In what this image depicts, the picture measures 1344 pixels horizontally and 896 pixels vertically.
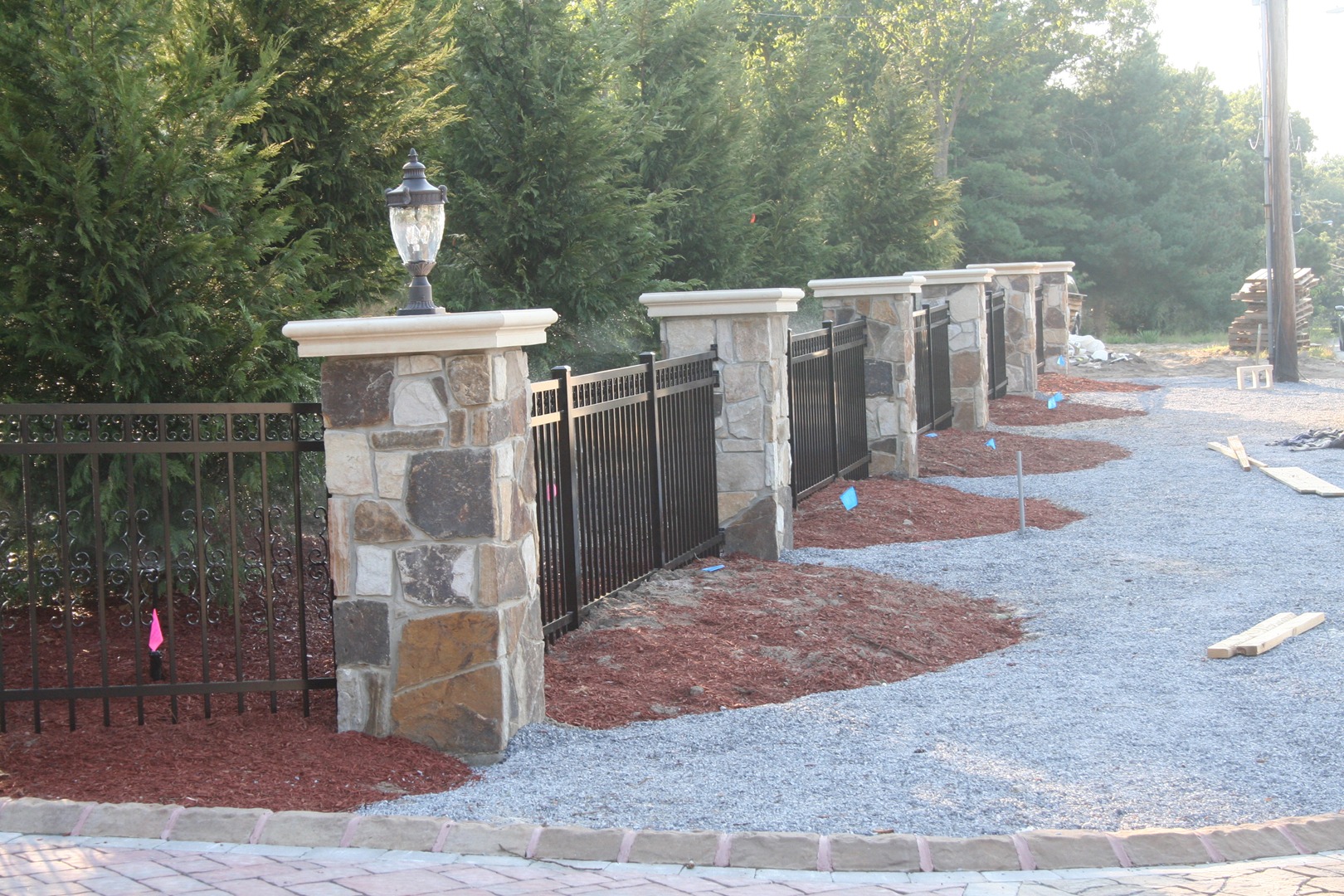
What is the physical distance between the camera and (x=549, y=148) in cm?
1195

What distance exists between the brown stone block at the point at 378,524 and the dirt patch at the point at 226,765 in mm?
786

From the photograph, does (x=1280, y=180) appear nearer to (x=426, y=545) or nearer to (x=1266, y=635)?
(x=1266, y=635)

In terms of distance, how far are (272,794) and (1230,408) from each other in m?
16.1

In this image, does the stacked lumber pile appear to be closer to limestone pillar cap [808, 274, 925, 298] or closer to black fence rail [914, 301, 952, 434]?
black fence rail [914, 301, 952, 434]

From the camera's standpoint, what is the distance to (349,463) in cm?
496

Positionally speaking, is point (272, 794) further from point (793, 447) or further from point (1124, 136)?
point (1124, 136)

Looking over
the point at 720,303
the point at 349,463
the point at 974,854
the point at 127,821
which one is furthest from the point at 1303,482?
the point at 127,821

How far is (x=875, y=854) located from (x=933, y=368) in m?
11.6

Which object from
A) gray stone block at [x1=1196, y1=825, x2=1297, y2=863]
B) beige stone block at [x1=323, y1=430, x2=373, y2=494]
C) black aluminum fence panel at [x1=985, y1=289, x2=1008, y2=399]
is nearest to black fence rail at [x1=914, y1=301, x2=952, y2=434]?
black aluminum fence panel at [x1=985, y1=289, x2=1008, y2=399]

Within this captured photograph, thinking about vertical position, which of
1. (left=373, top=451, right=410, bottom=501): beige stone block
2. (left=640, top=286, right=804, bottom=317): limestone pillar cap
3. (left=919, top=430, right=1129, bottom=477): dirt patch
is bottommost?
(left=919, top=430, right=1129, bottom=477): dirt patch

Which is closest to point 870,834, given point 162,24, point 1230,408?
point 162,24

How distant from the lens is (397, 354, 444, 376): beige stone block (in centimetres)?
487

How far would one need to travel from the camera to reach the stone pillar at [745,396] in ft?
28.3

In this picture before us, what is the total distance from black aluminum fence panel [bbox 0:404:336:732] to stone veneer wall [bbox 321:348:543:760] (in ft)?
0.99
